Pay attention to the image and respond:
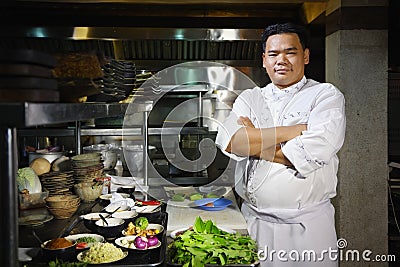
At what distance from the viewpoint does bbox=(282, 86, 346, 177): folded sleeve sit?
2516 mm

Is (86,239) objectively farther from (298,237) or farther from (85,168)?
(298,237)

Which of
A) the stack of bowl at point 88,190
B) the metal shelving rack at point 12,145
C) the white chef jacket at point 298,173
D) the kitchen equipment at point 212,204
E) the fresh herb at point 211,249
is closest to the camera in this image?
the metal shelving rack at point 12,145

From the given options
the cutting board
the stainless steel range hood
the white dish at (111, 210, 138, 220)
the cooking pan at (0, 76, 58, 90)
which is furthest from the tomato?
the stainless steel range hood

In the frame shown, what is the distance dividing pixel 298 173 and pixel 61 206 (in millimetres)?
1298

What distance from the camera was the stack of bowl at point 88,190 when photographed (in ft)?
7.98

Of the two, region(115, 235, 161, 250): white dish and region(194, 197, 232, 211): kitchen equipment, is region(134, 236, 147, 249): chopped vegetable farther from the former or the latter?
region(194, 197, 232, 211): kitchen equipment

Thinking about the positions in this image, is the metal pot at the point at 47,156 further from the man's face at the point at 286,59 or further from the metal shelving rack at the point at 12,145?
the metal shelving rack at the point at 12,145

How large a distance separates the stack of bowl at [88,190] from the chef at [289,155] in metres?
0.75

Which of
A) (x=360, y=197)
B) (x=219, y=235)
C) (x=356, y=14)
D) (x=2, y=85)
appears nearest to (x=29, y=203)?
(x=219, y=235)

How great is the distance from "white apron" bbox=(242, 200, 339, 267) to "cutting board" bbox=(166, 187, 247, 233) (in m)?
0.22

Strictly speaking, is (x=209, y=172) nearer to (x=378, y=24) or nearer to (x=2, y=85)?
(x=378, y=24)

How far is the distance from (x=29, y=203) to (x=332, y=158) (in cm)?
170

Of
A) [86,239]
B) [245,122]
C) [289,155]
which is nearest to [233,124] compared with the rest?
[245,122]

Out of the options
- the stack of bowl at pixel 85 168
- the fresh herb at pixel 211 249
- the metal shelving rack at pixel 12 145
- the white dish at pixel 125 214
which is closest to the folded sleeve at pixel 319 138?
the fresh herb at pixel 211 249
